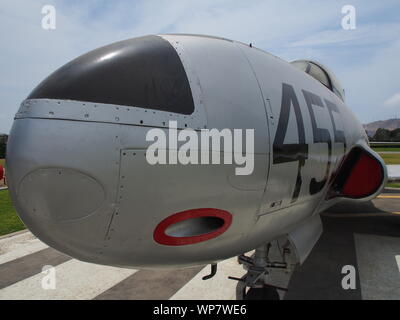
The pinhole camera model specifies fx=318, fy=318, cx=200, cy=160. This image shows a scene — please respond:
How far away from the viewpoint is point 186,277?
610cm

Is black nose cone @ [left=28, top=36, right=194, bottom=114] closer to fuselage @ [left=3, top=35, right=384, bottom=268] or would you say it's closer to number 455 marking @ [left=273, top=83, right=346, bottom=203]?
fuselage @ [left=3, top=35, right=384, bottom=268]

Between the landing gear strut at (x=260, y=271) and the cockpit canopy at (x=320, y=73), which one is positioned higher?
the cockpit canopy at (x=320, y=73)

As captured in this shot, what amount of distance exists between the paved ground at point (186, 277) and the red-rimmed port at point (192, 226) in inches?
112

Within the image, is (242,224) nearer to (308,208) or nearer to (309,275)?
(308,208)

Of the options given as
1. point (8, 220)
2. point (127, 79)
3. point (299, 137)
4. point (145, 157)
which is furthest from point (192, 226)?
point (8, 220)

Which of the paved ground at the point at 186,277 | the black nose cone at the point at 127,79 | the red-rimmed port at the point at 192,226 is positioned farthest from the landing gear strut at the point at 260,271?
the black nose cone at the point at 127,79

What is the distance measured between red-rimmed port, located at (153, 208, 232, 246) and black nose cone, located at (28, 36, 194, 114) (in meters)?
0.87

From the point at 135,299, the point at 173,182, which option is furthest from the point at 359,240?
the point at 173,182

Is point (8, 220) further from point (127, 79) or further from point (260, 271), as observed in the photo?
point (127, 79)

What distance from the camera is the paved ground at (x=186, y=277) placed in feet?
17.9

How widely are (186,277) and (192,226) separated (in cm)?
363

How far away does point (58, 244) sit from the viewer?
8.36ft

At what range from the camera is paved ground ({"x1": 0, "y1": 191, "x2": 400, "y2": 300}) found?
5.45 metres

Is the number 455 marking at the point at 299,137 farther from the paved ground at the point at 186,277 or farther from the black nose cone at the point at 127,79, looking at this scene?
the paved ground at the point at 186,277
